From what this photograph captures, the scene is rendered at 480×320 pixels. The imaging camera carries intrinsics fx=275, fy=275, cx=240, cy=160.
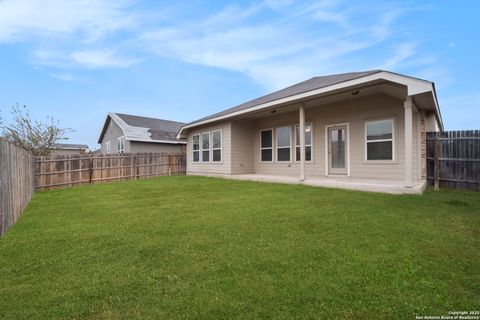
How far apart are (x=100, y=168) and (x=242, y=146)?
22.3 ft

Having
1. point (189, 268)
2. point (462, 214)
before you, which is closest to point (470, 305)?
point (189, 268)

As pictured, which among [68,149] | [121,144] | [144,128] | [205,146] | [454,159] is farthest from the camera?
[68,149]

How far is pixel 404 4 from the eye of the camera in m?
10.9

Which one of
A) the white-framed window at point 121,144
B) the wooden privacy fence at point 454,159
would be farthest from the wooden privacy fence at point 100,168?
the wooden privacy fence at point 454,159

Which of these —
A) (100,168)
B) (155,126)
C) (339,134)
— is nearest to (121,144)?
(155,126)

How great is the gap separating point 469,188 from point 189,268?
336 inches

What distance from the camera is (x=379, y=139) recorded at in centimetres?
882

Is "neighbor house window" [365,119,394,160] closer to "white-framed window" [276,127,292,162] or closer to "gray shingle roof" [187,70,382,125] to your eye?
"gray shingle roof" [187,70,382,125]

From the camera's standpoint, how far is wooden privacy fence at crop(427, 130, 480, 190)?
25.2 ft

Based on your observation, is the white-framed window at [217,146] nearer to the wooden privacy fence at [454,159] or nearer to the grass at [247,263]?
the grass at [247,263]

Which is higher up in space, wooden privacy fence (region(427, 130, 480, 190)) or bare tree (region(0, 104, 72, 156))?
bare tree (region(0, 104, 72, 156))

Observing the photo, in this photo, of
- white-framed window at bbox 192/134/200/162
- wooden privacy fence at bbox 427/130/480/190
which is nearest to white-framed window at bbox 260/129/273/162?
white-framed window at bbox 192/134/200/162

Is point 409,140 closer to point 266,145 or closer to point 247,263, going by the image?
point 247,263

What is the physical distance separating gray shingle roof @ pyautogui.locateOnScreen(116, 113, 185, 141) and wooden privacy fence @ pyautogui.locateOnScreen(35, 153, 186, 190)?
429cm
